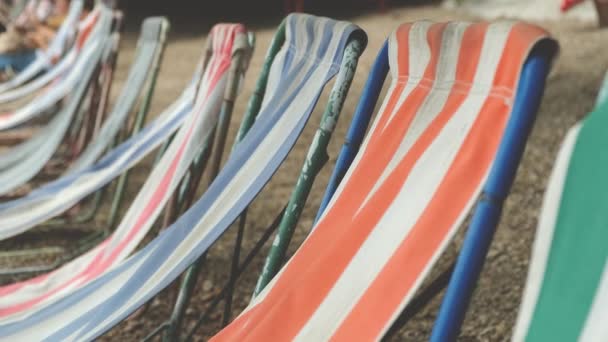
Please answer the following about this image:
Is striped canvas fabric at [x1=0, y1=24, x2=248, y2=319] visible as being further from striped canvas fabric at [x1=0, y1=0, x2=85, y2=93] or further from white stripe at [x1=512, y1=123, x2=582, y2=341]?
striped canvas fabric at [x1=0, y1=0, x2=85, y2=93]

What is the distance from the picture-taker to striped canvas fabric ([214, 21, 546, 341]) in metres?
0.92

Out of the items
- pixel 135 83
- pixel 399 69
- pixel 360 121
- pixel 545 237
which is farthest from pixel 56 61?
pixel 545 237

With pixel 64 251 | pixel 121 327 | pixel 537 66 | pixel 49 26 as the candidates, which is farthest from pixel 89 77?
pixel 49 26

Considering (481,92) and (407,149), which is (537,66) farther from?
(407,149)

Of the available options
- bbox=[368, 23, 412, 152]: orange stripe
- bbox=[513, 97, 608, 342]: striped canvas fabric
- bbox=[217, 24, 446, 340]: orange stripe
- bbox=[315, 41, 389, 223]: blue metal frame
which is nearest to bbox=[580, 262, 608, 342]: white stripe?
bbox=[513, 97, 608, 342]: striped canvas fabric

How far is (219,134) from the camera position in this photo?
1.77m

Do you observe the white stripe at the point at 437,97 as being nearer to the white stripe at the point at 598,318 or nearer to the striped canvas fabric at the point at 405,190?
the striped canvas fabric at the point at 405,190

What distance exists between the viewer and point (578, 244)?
0.70 meters

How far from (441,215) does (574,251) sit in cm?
24

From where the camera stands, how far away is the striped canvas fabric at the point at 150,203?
1.72m

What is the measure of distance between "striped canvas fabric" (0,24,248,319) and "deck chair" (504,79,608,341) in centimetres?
111

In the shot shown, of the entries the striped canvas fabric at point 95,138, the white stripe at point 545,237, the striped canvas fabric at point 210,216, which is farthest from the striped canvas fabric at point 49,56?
the white stripe at point 545,237

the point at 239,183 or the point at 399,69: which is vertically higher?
the point at 399,69

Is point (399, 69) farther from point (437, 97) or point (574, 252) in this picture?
point (574, 252)
